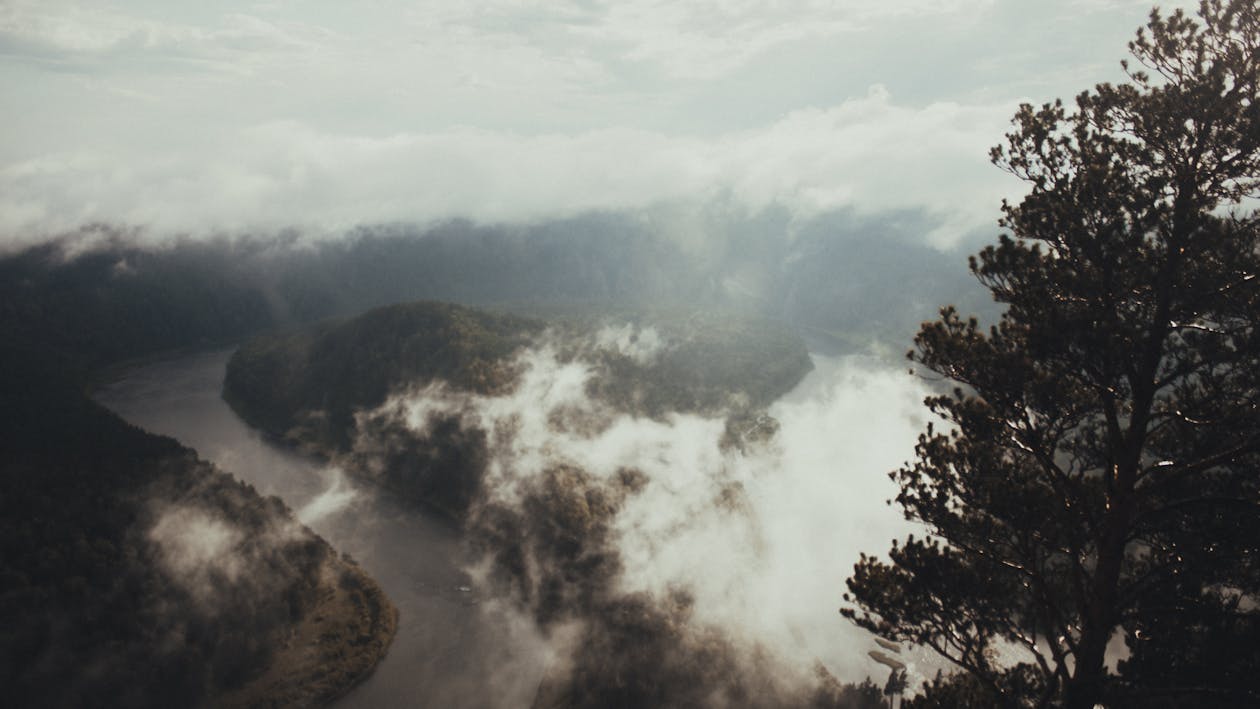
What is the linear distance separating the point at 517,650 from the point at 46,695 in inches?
1848

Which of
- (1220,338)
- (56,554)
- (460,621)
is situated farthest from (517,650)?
(1220,338)

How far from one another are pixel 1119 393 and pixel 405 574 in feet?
334

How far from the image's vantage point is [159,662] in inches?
2879

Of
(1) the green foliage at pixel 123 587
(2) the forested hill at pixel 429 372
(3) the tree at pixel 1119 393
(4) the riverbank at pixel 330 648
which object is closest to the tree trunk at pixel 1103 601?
(3) the tree at pixel 1119 393

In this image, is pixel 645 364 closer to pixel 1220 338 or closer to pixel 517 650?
pixel 517 650

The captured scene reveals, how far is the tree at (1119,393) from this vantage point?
14977mm

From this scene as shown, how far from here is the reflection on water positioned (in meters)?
75.7

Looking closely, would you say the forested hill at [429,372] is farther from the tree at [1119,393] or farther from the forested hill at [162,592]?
the tree at [1119,393]

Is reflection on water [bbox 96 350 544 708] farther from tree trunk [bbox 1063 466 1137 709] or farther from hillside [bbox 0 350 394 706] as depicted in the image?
tree trunk [bbox 1063 466 1137 709]

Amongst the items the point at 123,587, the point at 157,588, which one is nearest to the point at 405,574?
the point at 157,588

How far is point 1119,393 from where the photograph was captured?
15.6 m

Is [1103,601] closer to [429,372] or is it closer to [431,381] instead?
[431,381]

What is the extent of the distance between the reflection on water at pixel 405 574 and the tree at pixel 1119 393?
6713cm

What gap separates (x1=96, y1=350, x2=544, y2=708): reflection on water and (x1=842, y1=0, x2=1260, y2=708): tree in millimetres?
67133
